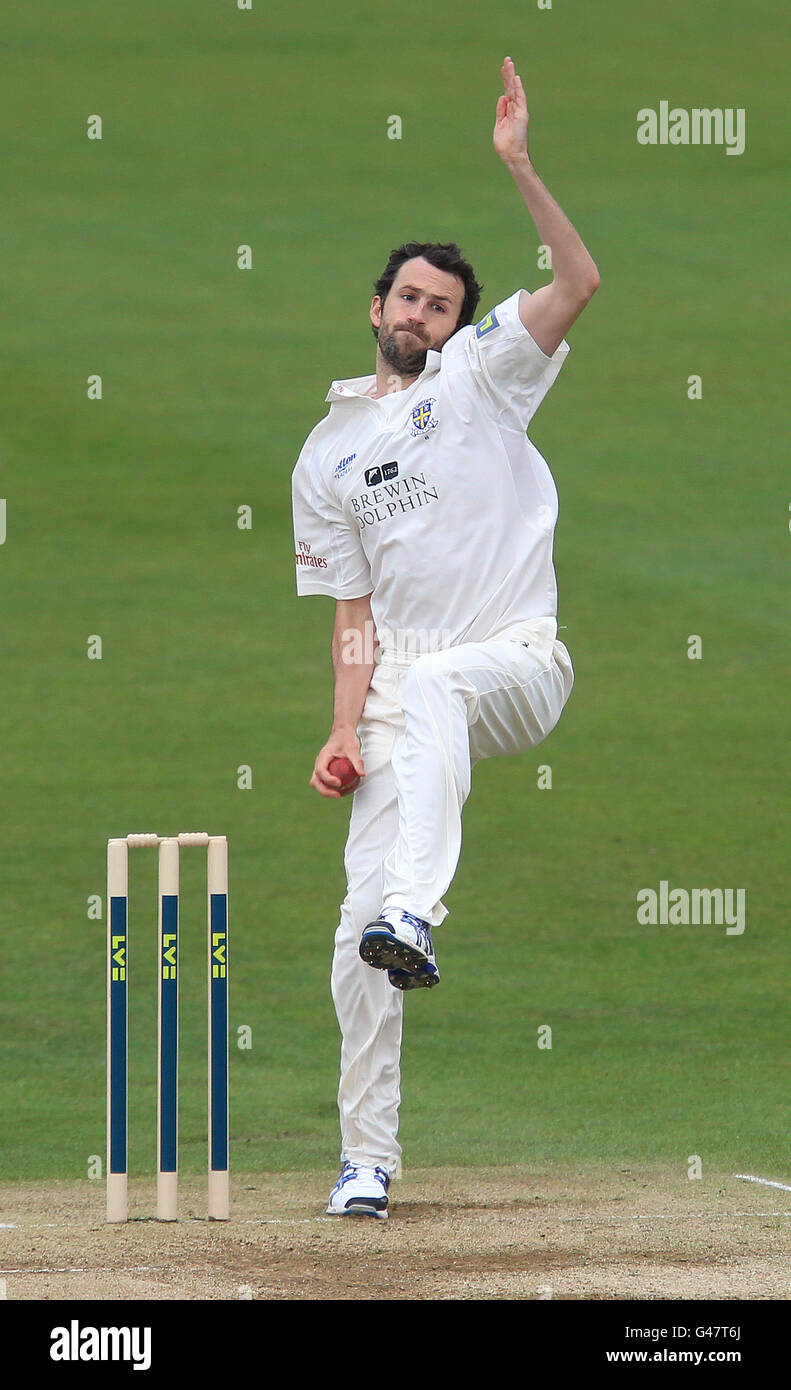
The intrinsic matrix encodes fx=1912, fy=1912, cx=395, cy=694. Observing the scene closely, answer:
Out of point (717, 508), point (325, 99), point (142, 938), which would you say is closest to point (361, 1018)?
point (142, 938)

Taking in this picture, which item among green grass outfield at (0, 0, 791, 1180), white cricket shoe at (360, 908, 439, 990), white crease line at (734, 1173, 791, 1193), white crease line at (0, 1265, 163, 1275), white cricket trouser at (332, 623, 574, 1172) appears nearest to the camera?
white crease line at (0, 1265, 163, 1275)

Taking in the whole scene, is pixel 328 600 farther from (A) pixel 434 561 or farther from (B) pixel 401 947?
(B) pixel 401 947

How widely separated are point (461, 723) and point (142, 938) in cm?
512

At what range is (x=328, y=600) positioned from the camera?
16.9 m

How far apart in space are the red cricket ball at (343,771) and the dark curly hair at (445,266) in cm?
141

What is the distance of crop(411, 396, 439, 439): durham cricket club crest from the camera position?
5.91 metres

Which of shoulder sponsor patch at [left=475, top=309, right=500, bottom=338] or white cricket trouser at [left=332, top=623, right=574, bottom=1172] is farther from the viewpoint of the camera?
shoulder sponsor patch at [left=475, top=309, right=500, bottom=338]

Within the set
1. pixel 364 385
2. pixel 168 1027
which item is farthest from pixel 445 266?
pixel 168 1027

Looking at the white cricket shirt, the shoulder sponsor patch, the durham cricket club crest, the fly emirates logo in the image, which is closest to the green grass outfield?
the white cricket shirt

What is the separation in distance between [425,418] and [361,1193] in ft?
7.78

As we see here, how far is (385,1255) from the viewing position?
17.0 ft

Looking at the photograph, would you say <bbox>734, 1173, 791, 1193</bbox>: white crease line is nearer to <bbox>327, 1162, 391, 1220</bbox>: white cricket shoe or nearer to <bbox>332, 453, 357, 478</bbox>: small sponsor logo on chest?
<bbox>327, 1162, 391, 1220</bbox>: white cricket shoe

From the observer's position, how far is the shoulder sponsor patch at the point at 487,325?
19.2 ft

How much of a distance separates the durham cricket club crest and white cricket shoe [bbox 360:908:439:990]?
1598mm
